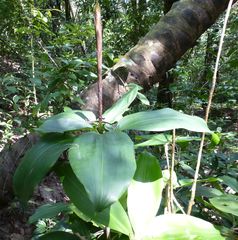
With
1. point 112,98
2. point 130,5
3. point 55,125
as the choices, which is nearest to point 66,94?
point 112,98

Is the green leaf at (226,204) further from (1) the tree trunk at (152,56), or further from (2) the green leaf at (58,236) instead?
(1) the tree trunk at (152,56)

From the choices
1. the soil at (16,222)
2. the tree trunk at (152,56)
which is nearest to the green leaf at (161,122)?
the tree trunk at (152,56)

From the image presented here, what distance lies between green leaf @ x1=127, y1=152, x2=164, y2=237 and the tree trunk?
663 mm

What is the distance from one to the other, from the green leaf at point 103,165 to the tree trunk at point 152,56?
72 centimetres

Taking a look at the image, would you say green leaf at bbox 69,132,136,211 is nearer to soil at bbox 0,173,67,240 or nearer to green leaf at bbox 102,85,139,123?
green leaf at bbox 102,85,139,123

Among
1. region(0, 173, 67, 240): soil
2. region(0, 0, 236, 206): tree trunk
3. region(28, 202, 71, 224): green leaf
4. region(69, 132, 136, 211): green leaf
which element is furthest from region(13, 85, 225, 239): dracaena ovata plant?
region(0, 173, 67, 240): soil

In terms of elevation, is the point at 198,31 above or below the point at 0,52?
below

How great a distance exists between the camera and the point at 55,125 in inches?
22.6

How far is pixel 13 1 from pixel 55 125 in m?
1.78

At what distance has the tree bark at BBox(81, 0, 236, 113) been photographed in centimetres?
130

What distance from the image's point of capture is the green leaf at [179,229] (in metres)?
0.51

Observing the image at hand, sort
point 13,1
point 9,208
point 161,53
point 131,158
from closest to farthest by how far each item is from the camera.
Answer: point 131,158
point 161,53
point 9,208
point 13,1

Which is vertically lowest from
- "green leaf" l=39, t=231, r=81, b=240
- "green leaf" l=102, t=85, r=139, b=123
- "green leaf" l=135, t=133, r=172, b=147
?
"green leaf" l=39, t=231, r=81, b=240

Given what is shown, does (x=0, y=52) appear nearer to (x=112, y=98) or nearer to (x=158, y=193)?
(x=112, y=98)
